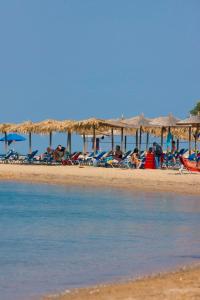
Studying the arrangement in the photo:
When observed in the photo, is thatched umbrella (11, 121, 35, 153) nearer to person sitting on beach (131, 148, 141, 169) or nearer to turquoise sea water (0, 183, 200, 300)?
person sitting on beach (131, 148, 141, 169)

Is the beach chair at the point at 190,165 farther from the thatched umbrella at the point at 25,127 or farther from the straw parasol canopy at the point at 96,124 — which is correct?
the thatched umbrella at the point at 25,127

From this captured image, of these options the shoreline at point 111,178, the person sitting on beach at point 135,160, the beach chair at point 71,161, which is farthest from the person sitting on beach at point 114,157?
the beach chair at point 71,161

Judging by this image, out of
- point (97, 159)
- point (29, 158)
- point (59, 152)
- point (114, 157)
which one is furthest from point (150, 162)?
point (29, 158)

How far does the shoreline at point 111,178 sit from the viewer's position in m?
17.7

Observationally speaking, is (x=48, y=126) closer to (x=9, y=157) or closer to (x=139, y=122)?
(x=9, y=157)

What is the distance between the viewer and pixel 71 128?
24578 mm

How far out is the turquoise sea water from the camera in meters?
6.68

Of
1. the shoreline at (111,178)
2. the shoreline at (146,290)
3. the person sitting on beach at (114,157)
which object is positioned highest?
the person sitting on beach at (114,157)

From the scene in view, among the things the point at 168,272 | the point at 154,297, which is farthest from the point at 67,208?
the point at 154,297

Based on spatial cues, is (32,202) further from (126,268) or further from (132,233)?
(126,268)

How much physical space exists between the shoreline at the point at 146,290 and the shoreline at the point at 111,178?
34.4 ft

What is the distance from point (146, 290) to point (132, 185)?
12842 mm

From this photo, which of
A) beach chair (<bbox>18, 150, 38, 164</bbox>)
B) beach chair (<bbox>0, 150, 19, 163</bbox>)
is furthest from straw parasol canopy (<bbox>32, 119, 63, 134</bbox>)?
beach chair (<bbox>0, 150, 19, 163</bbox>)

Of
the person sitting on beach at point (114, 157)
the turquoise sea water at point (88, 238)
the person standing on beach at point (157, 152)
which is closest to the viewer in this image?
the turquoise sea water at point (88, 238)
